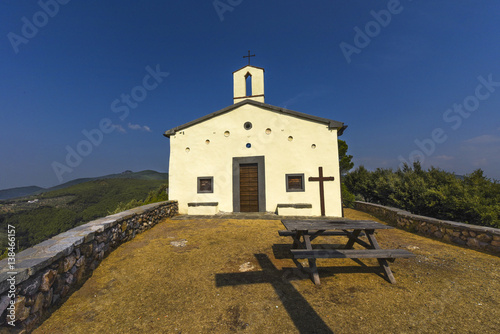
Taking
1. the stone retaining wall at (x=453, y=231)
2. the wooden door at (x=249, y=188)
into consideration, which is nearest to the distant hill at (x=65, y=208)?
the wooden door at (x=249, y=188)

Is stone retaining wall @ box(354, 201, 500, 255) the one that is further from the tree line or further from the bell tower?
the bell tower

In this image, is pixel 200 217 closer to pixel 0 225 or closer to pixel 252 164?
pixel 252 164

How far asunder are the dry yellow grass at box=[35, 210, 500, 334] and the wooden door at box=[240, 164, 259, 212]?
4.38 meters

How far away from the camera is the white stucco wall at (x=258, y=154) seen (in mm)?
8617

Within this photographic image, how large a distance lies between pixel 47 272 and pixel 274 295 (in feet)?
10.2

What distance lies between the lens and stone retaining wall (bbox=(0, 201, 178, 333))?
76.2 inches

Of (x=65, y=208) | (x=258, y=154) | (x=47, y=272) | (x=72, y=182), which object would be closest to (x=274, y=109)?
(x=258, y=154)

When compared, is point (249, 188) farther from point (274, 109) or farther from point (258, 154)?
point (274, 109)

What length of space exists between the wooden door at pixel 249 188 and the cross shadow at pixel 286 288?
4.83 m

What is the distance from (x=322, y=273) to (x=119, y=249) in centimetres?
476

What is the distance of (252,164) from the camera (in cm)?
915

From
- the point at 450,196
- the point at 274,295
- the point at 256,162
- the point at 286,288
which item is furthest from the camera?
the point at 256,162

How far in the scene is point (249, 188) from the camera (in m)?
9.08

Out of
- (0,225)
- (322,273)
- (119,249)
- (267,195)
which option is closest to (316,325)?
(322,273)
